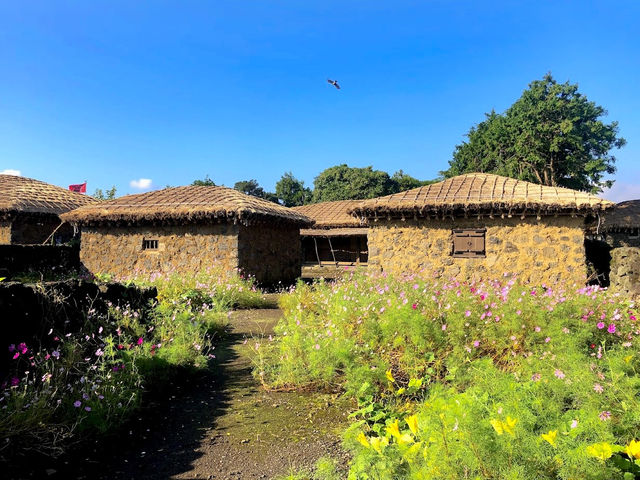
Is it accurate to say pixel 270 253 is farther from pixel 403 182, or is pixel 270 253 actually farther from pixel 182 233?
pixel 403 182

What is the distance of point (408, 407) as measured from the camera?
3674 millimetres

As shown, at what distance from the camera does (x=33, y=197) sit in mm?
18406

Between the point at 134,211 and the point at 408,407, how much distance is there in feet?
42.1

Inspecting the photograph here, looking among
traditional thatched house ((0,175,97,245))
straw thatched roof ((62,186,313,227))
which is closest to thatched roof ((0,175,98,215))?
traditional thatched house ((0,175,97,245))

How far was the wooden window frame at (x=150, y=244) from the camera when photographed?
14.5 m

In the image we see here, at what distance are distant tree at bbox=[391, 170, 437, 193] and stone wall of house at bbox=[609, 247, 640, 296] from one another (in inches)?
1449

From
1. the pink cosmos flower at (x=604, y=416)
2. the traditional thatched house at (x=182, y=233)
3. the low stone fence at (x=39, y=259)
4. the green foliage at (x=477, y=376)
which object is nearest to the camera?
the green foliage at (x=477, y=376)

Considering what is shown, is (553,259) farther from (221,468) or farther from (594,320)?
(221,468)

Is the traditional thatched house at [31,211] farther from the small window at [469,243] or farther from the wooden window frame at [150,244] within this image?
the small window at [469,243]

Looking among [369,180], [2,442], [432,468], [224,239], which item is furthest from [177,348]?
[369,180]

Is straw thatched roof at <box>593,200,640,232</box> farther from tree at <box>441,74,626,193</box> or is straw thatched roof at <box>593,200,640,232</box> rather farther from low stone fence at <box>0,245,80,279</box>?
low stone fence at <box>0,245,80,279</box>

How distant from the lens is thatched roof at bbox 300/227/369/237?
964 inches

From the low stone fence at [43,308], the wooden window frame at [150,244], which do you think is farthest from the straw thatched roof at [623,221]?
the low stone fence at [43,308]

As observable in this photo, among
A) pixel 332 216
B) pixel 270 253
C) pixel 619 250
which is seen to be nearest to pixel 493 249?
pixel 619 250
